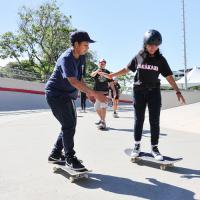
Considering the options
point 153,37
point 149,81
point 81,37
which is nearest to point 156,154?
point 149,81

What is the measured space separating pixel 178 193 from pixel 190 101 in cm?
1544

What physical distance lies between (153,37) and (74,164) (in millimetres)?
2119

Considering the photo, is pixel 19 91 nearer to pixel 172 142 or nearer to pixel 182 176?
pixel 172 142

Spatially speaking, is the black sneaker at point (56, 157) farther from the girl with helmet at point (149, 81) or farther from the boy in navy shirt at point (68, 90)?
the girl with helmet at point (149, 81)

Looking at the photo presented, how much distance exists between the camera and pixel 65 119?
5.23 metres

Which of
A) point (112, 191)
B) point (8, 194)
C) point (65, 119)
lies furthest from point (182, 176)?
point (8, 194)

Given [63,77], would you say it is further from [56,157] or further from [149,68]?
[149,68]

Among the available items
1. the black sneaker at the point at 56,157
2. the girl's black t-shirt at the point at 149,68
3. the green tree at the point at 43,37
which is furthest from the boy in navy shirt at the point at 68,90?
the green tree at the point at 43,37

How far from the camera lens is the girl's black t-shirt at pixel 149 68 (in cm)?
607

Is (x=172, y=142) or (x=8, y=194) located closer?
(x=8, y=194)

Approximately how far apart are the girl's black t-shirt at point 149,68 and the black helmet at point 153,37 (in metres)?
0.26

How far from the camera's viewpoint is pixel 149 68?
607 centimetres

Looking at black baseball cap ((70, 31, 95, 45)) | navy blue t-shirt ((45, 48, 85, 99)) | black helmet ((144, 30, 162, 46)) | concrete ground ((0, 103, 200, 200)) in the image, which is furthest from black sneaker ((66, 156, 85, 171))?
black helmet ((144, 30, 162, 46))

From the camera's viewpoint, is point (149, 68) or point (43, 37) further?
point (43, 37)
